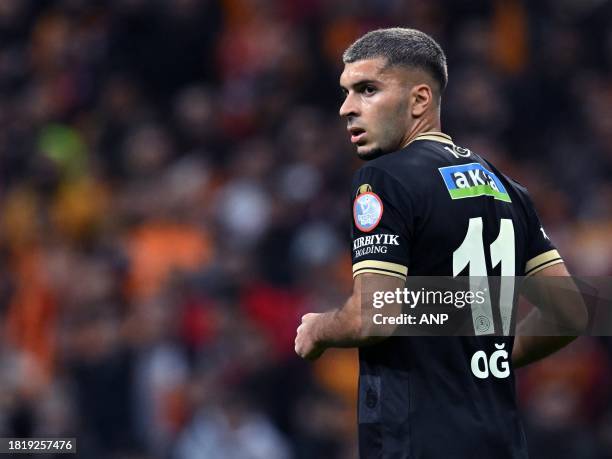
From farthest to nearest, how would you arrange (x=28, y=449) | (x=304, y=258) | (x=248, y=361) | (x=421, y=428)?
(x=304, y=258) < (x=248, y=361) < (x=28, y=449) < (x=421, y=428)

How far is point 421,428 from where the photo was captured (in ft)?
12.3

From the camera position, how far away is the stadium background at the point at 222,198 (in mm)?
8148

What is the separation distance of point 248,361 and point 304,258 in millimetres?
1201

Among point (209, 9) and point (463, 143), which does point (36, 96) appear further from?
point (463, 143)

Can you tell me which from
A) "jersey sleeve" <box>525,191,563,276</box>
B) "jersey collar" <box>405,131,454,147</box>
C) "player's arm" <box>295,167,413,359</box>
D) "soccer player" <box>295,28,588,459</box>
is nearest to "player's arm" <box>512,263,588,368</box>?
"jersey sleeve" <box>525,191,563,276</box>

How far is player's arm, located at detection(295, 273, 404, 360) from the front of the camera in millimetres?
3641

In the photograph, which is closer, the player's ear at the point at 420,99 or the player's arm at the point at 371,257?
the player's arm at the point at 371,257

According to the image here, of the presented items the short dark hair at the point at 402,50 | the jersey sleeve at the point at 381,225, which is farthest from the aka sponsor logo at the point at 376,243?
the short dark hair at the point at 402,50

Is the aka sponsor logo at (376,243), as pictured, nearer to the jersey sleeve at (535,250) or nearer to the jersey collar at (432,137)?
the jersey collar at (432,137)

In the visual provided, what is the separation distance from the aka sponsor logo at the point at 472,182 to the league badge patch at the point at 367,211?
0.22 metres

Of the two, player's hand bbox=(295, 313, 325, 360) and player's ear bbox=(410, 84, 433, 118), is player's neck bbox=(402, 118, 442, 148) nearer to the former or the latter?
player's ear bbox=(410, 84, 433, 118)

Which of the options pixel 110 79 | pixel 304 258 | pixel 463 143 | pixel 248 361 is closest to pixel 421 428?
pixel 248 361

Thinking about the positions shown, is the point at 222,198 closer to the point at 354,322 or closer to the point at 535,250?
the point at 535,250

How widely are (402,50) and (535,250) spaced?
75cm
